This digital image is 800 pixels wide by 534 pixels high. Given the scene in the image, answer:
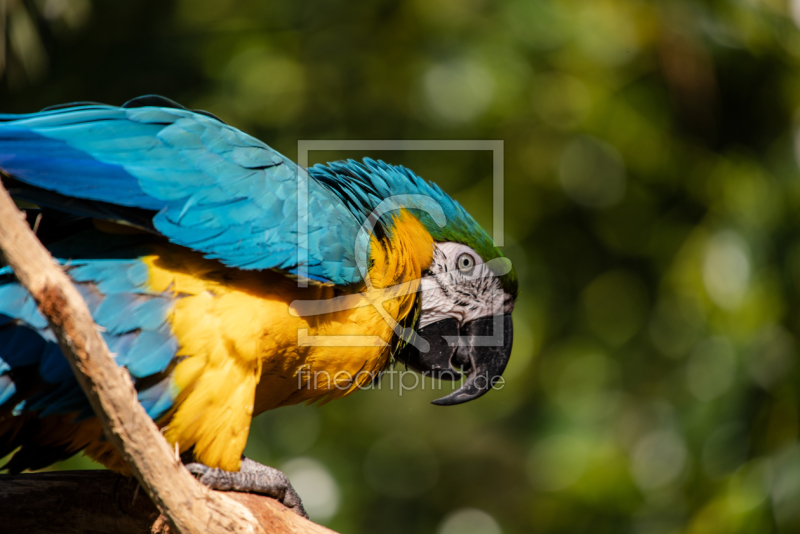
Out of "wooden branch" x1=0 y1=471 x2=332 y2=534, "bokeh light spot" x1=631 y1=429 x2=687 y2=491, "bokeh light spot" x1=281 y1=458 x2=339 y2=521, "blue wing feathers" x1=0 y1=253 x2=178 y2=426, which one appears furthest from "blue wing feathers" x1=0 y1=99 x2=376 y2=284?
"bokeh light spot" x1=631 y1=429 x2=687 y2=491

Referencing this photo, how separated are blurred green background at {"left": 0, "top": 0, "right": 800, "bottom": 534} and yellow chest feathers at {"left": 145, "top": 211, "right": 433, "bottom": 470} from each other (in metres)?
1.67

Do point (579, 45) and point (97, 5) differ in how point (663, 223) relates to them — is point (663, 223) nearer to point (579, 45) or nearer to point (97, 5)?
point (579, 45)

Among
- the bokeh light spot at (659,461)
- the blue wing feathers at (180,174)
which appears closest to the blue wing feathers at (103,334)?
the blue wing feathers at (180,174)

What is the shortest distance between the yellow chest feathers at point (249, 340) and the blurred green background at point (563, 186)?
1669 mm

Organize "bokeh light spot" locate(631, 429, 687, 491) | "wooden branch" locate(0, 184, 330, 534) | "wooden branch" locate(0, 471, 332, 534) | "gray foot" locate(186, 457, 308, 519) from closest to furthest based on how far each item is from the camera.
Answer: "wooden branch" locate(0, 184, 330, 534), "gray foot" locate(186, 457, 308, 519), "wooden branch" locate(0, 471, 332, 534), "bokeh light spot" locate(631, 429, 687, 491)

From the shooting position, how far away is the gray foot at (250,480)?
1466 mm

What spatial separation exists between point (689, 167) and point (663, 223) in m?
0.30

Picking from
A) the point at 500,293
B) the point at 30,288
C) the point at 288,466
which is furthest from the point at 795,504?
the point at 30,288

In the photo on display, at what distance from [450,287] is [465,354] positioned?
222 mm

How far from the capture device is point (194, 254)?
1.47 m

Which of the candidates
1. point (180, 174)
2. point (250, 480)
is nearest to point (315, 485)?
point (250, 480)

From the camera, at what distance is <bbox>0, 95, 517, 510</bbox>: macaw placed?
139cm

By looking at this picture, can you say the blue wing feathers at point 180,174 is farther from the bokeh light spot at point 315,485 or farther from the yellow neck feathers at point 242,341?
the bokeh light spot at point 315,485

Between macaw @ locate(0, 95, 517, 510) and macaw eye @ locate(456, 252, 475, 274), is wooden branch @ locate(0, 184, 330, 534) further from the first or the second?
macaw eye @ locate(456, 252, 475, 274)
